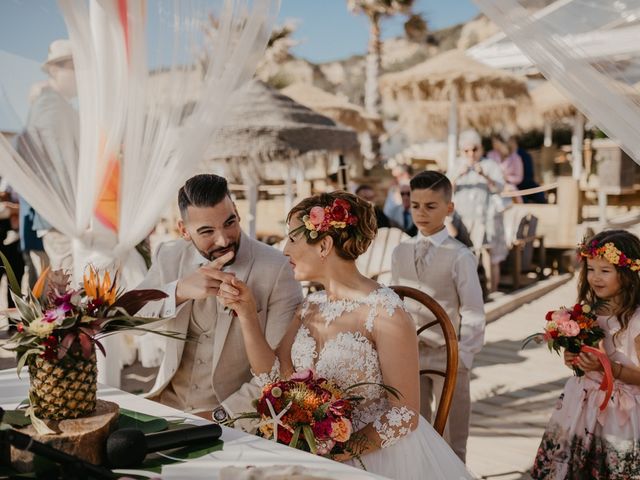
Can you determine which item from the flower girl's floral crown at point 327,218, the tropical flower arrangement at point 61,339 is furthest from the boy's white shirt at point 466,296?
the tropical flower arrangement at point 61,339

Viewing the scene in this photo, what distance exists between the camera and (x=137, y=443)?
1.72 meters

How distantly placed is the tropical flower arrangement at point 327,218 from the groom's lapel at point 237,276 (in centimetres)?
Result: 48

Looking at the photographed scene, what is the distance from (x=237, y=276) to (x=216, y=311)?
0.67 feet

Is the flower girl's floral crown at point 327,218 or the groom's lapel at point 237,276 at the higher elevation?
the flower girl's floral crown at point 327,218

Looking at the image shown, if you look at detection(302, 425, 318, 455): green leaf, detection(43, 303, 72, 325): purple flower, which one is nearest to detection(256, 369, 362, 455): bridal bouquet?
detection(302, 425, 318, 455): green leaf

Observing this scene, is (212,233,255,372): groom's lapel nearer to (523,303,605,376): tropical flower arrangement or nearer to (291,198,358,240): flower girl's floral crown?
(291,198,358,240): flower girl's floral crown

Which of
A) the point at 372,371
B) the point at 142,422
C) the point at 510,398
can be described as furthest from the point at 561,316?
the point at 510,398

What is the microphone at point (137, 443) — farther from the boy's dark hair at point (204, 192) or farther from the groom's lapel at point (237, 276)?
the boy's dark hair at point (204, 192)

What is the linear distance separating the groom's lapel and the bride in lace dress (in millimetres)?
269

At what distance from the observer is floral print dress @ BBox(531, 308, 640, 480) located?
9.68 feet

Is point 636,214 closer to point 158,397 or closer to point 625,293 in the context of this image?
point 625,293

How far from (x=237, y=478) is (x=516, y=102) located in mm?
13133

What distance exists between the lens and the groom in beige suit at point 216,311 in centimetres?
266

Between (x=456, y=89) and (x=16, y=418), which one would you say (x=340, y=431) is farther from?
(x=456, y=89)
